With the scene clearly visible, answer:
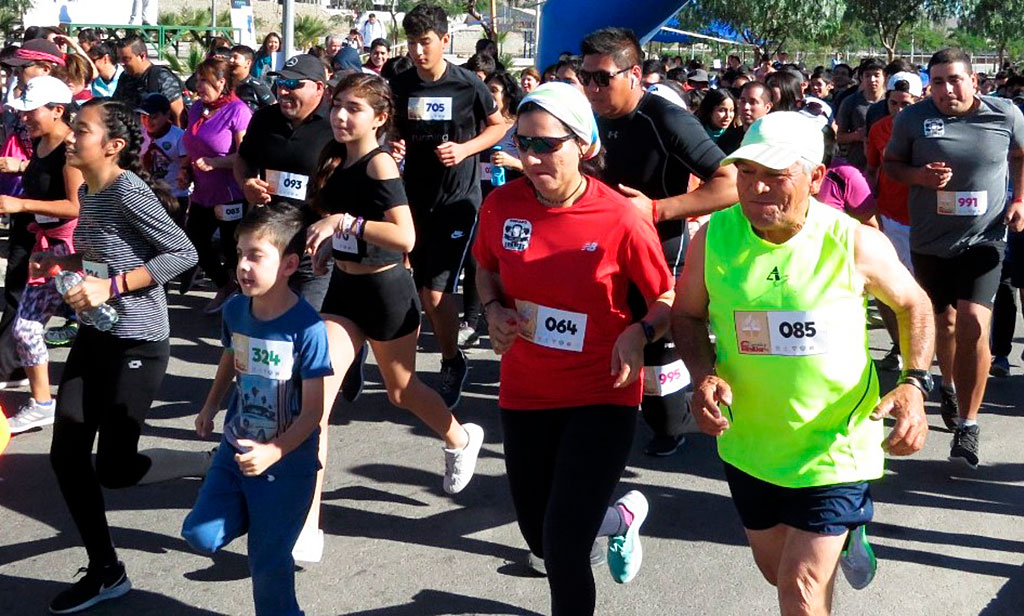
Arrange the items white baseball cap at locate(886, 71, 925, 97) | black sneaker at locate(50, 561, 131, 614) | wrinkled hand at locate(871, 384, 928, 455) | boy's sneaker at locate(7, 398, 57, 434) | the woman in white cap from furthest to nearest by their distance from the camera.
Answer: white baseball cap at locate(886, 71, 925, 97) < boy's sneaker at locate(7, 398, 57, 434) < the woman in white cap < black sneaker at locate(50, 561, 131, 614) < wrinkled hand at locate(871, 384, 928, 455)

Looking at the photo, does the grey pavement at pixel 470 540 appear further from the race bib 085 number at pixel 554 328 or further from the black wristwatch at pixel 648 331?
the black wristwatch at pixel 648 331

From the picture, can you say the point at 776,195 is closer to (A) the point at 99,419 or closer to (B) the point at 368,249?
(B) the point at 368,249

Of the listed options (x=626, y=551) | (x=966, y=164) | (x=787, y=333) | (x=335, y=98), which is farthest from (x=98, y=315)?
(x=966, y=164)

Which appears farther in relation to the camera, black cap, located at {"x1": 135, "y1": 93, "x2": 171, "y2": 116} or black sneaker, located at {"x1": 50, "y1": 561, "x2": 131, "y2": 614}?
black cap, located at {"x1": 135, "y1": 93, "x2": 171, "y2": 116}


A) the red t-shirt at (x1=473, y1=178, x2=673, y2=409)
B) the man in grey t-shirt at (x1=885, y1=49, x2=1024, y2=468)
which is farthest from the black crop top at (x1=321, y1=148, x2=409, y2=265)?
the man in grey t-shirt at (x1=885, y1=49, x2=1024, y2=468)

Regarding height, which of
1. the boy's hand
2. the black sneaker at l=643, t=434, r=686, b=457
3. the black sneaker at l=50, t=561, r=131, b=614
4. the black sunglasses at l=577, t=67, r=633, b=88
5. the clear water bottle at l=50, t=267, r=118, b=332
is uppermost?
the black sunglasses at l=577, t=67, r=633, b=88

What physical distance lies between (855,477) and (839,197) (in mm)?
3703

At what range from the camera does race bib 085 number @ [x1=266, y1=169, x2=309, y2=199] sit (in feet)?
20.8

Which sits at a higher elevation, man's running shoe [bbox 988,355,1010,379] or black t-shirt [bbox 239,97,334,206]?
black t-shirt [bbox 239,97,334,206]

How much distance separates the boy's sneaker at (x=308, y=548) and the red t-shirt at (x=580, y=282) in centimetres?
128

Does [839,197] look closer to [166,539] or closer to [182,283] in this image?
[166,539]

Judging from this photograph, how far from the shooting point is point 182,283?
9898 mm

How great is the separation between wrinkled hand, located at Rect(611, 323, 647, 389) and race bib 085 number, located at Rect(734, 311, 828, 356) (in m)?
0.40

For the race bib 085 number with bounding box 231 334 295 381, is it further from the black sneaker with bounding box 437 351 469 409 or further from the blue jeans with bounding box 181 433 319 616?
the black sneaker with bounding box 437 351 469 409
